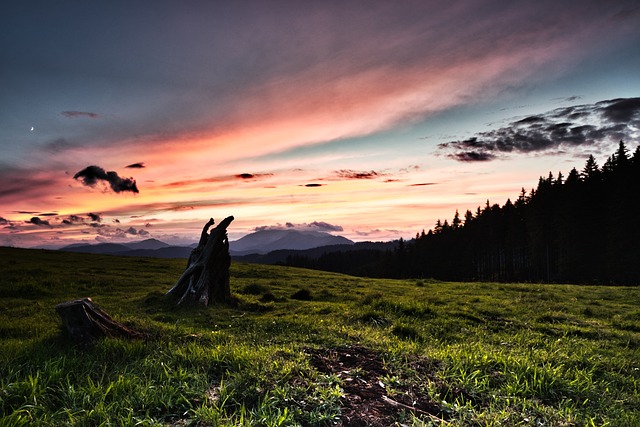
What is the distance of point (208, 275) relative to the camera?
16.4 meters

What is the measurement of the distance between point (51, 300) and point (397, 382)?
63.3ft

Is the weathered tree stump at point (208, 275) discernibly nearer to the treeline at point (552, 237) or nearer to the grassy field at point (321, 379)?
the grassy field at point (321, 379)

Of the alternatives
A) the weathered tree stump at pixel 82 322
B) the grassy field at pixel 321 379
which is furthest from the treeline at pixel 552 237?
the weathered tree stump at pixel 82 322

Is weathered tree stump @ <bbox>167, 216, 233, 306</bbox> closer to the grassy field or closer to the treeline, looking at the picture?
the grassy field

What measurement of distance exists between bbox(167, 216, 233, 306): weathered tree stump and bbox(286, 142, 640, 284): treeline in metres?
38.9

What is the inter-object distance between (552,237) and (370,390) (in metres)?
64.5

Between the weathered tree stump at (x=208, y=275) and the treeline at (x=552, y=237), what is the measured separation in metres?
38.9

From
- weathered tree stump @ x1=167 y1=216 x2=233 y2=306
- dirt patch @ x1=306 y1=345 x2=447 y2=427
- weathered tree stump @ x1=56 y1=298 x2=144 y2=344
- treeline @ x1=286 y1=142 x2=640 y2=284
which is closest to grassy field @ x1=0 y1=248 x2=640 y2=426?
dirt patch @ x1=306 y1=345 x2=447 y2=427

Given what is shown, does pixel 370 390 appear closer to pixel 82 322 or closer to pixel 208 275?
pixel 82 322

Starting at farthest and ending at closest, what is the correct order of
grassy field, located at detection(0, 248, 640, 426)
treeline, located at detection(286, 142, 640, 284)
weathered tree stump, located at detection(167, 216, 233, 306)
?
treeline, located at detection(286, 142, 640, 284), weathered tree stump, located at detection(167, 216, 233, 306), grassy field, located at detection(0, 248, 640, 426)

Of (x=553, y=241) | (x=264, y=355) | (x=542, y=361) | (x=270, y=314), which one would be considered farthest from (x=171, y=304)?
(x=553, y=241)

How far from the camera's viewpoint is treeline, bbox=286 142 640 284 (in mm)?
44594

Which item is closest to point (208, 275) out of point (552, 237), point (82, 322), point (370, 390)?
point (82, 322)

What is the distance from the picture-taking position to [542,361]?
7301 mm
